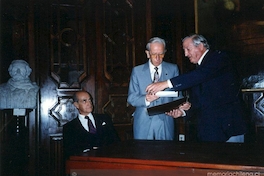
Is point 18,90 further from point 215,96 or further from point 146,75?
point 215,96

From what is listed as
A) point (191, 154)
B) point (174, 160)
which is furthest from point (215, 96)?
point (174, 160)

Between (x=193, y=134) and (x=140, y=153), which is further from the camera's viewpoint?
(x=193, y=134)

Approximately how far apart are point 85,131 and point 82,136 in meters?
0.06

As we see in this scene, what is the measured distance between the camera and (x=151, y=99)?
243 cm

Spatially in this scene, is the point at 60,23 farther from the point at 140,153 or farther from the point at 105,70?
the point at 140,153

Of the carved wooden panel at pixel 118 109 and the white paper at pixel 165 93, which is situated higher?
the white paper at pixel 165 93

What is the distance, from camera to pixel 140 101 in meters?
2.53

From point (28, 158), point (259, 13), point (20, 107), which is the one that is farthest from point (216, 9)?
point (28, 158)

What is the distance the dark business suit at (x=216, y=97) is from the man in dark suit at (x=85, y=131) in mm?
933

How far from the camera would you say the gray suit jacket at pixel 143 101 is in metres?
2.56

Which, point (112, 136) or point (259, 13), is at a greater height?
point (259, 13)

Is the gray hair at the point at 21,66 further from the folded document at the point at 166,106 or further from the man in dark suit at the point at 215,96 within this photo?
the folded document at the point at 166,106

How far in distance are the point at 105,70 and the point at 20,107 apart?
1.25 meters

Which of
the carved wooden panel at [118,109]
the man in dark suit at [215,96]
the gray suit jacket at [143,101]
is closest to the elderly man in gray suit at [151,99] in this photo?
the gray suit jacket at [143,101]
